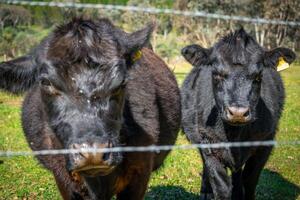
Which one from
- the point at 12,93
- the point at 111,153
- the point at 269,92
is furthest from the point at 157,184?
the point at 111,153

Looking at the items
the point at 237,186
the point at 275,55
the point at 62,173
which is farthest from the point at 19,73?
the point at 237,186

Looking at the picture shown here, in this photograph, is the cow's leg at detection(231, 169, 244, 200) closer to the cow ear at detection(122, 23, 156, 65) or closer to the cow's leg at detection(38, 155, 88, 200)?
the cow's leg at detection(38, 155, 88, 200)

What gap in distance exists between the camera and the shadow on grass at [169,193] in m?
6.64

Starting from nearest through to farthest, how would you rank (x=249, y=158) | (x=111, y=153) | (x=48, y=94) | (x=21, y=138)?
1. (x=111, y=153)
2. (x=48, y=94)
3. (x=249, y=158)
4. (x=21, y=138)

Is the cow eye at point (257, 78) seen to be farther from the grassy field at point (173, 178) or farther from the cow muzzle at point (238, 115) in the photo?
the grassy field at point (173, 178)

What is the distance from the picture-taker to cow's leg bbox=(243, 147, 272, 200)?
6.11m

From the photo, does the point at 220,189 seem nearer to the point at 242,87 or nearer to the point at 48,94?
the point at 242,87

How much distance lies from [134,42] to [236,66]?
2.17m

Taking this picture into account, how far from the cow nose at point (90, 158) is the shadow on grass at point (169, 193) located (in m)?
3.67

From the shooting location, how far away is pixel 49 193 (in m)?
6.45

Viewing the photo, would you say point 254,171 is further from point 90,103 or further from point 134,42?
point 90,103

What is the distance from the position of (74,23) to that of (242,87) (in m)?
2.47

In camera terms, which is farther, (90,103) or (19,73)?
(19,73)

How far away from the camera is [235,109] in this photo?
5.07 meters
